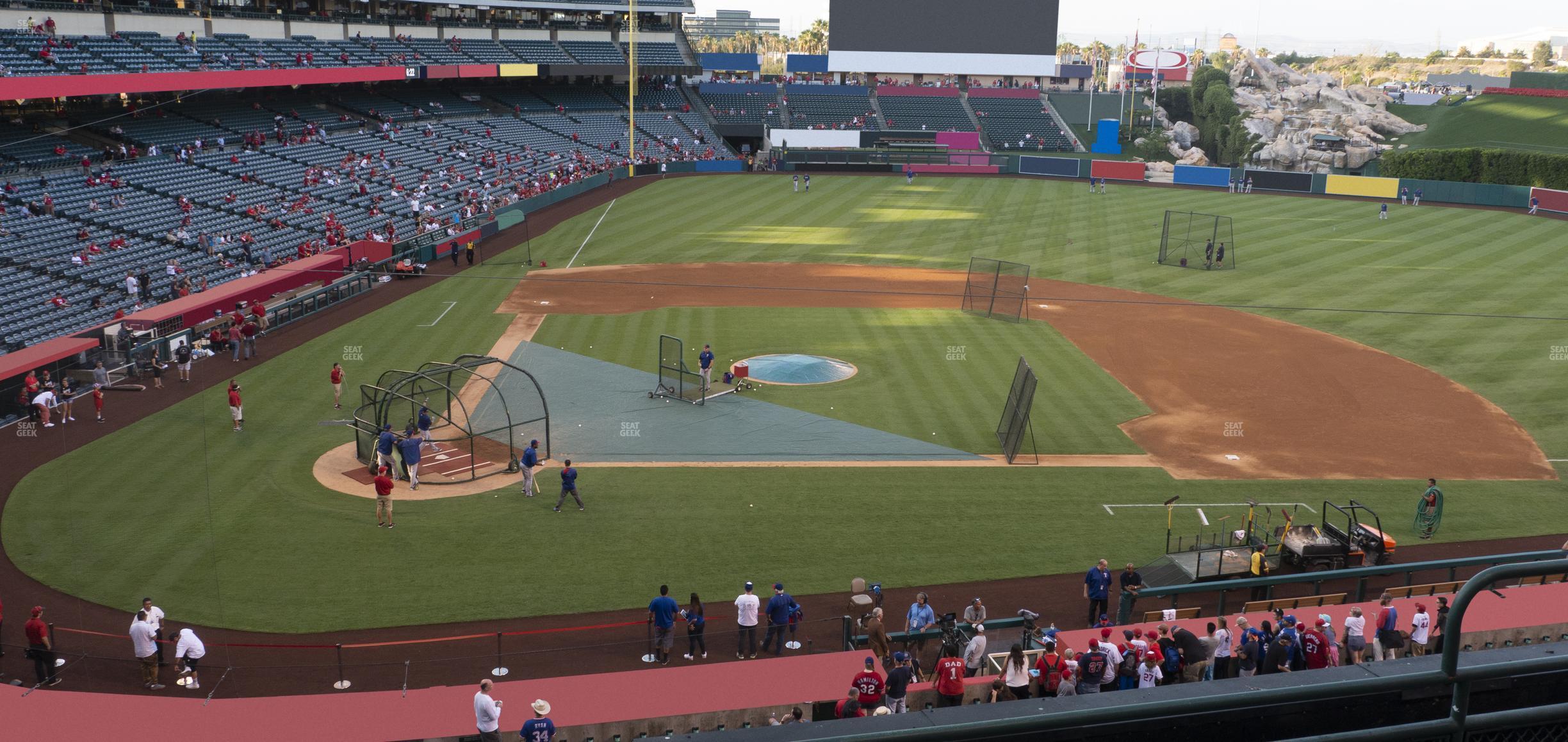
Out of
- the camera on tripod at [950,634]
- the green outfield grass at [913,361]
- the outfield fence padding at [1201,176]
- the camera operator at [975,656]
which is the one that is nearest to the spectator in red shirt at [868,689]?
the camera on tripod at [950,634]

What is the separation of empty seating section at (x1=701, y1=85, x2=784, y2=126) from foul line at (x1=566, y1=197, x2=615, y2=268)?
105 feet

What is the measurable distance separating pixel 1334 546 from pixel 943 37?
88.9 meters

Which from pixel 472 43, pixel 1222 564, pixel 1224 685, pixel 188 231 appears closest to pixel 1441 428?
pixel 1222 564

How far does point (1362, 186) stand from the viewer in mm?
74688

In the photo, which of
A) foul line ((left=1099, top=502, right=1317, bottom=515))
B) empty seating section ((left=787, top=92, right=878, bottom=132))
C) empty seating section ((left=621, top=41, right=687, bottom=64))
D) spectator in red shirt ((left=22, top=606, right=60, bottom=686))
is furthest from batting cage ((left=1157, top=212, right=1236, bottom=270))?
empty seating section ((left=621, top=41, right=687, bottom=64))

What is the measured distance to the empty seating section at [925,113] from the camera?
335 feet

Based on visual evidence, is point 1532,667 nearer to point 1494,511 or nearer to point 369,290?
point 1494,511

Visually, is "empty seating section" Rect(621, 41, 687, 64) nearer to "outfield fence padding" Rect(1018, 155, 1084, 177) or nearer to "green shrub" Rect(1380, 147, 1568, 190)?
"outfield fence padding" Rect(1018, 155, 1084, 177)

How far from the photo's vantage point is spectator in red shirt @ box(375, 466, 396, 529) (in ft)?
74.5

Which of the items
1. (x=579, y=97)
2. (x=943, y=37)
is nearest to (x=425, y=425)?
(x=579, y=97)

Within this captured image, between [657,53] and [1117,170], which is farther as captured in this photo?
[657,53]

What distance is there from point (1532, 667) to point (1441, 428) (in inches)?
1213

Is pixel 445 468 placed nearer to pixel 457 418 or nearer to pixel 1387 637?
pixel 457 418

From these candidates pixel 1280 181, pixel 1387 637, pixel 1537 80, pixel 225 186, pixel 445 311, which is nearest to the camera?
pixel 1387 637
